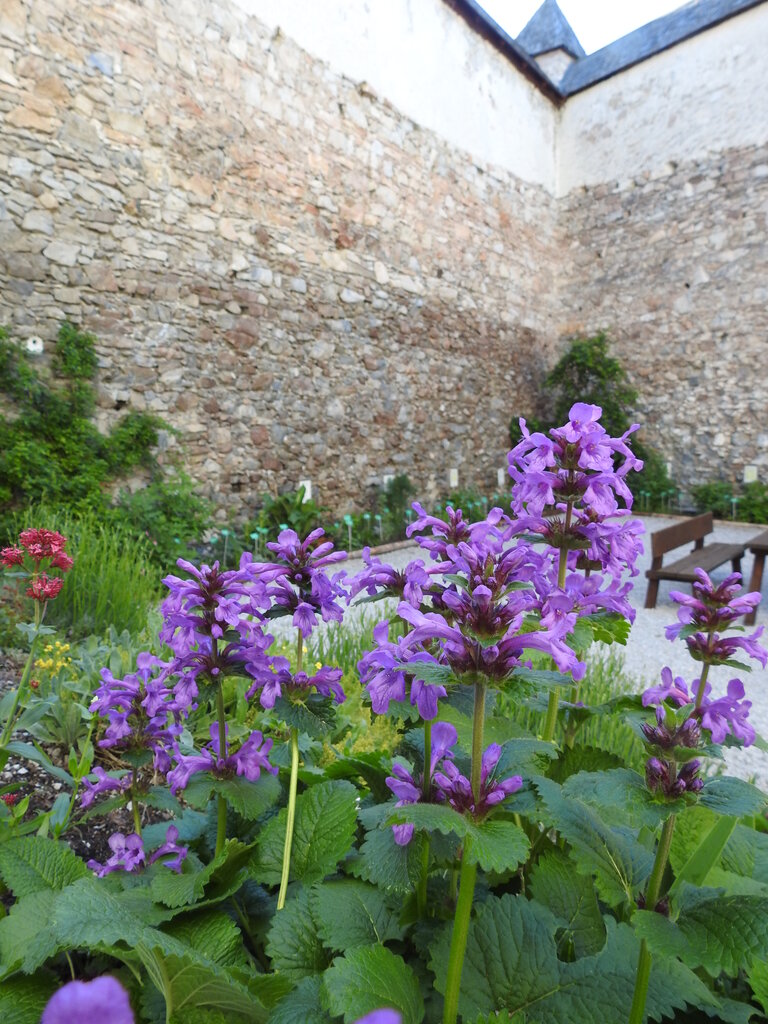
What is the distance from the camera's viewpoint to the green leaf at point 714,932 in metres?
0.62

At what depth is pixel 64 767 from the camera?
187 centimetres

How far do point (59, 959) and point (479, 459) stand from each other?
7.87m

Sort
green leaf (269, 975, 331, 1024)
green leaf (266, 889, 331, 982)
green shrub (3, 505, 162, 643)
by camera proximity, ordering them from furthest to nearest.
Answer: green shrub (3, 505, 162, 643) < green leaf (266, 889, 331, 982) < green leaf (269, 975, 331, 1024)

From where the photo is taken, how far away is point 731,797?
28.3 inches

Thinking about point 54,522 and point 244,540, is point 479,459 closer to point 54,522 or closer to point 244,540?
point 244,540

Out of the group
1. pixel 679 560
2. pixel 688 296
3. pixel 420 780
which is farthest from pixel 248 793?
pixel 688 296

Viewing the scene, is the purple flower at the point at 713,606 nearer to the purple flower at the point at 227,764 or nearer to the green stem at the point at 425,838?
the green stem at the point at 425,838

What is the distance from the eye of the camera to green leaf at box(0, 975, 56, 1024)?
754 millimetres

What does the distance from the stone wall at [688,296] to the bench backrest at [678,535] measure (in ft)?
11.1

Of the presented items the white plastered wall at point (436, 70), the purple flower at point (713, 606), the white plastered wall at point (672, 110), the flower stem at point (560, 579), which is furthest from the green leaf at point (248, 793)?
the white plastered wall at point (672, 110)

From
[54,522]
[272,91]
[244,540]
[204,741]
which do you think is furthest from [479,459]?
[204,741]

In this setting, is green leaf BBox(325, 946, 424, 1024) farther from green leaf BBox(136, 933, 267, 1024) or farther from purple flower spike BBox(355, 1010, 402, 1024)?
purple flower spike BBox(355, 1010, 402, 1024)

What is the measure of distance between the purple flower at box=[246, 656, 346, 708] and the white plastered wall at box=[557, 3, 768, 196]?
9812 millimetres

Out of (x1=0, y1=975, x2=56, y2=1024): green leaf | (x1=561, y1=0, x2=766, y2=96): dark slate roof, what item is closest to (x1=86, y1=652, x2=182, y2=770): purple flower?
(x1=0, y1=975, x2=56, y2=1024): green leaf
